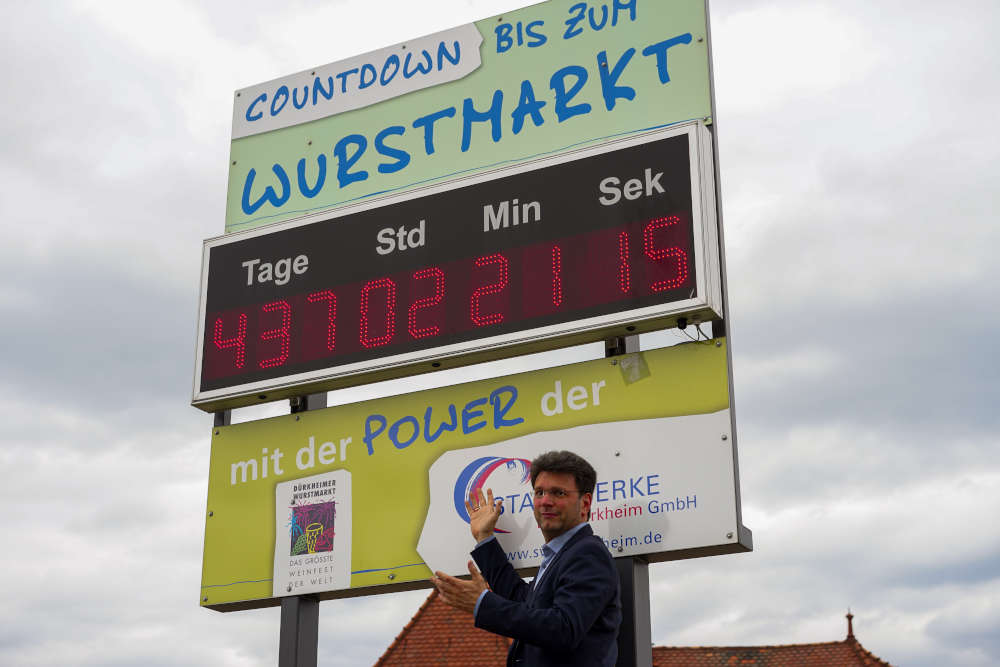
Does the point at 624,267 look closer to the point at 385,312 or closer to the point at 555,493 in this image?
the point at 385,312

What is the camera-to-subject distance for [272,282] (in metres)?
7.59

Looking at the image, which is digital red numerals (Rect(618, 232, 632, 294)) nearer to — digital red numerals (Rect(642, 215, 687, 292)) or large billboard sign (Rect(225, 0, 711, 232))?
digital red numerals (Rect(642, 215, 687, 292))

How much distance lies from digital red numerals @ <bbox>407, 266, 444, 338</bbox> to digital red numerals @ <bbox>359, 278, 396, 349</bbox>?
119 mm

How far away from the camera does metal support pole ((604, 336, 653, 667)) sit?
594 cm

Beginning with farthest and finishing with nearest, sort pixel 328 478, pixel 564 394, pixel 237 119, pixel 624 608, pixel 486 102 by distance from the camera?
pixel 237 119, pixel 486 102, pixel 328 478, pixel 564 394, pixel 624 608

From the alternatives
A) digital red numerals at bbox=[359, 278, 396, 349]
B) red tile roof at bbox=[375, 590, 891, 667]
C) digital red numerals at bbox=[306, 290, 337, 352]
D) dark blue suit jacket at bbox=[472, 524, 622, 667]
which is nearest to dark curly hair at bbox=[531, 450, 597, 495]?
dark blue suit jacket at bbox=[472, 524, 622, 667]

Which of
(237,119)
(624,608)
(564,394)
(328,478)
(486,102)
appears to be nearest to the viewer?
(624,608)

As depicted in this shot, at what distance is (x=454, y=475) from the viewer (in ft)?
22.3

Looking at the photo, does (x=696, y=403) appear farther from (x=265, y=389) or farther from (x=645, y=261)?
(x=265, y=389)

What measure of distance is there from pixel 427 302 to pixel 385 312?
28 cm

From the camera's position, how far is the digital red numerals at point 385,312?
7.05 meters

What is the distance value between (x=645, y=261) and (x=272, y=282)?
2412 mm

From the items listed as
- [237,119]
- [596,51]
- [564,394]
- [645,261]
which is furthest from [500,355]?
[237,119]

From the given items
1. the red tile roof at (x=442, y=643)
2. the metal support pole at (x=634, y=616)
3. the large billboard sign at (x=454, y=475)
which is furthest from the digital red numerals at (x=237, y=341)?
the red tile roof at (x=442, y=643)
